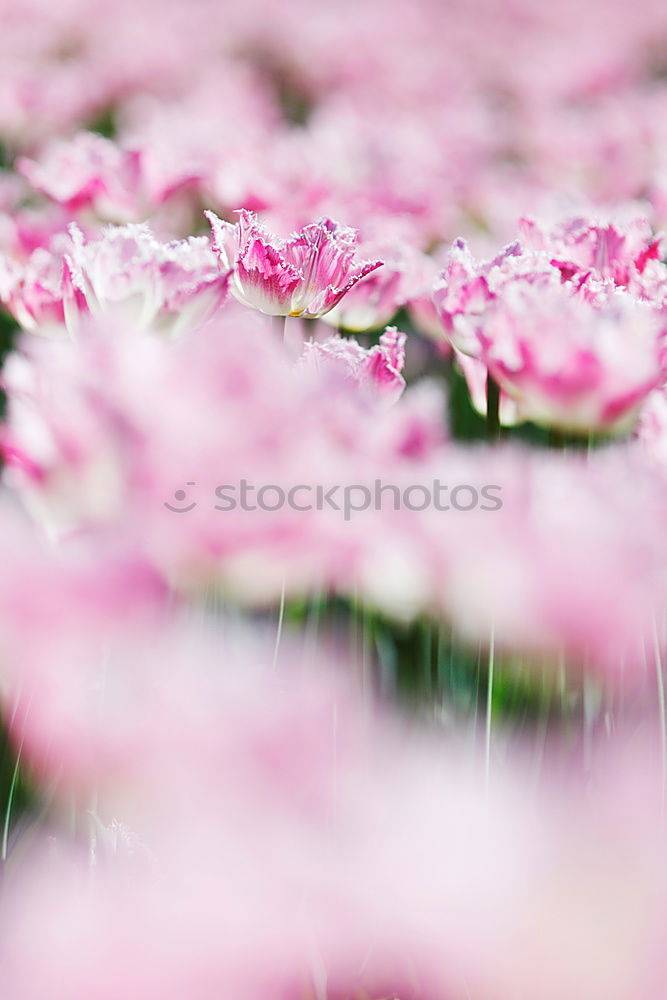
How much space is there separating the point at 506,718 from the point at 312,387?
238 mm

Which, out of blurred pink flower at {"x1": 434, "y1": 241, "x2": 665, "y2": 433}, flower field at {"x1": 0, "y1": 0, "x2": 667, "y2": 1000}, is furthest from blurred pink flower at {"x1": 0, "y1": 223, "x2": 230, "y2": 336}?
blurred pink flower at {"x1": 434, "y1": 241, "x2": 665, "y2": 433}

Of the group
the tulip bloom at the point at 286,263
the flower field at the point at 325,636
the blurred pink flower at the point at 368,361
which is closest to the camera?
the flower field at the point at 325,636

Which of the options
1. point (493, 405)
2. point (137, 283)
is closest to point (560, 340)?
point (493, 405)

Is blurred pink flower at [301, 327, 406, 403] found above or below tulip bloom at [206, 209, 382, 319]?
below

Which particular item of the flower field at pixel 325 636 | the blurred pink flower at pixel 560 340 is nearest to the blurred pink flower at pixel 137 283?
the flower field at pixel 325 636

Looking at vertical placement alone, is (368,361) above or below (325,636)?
above

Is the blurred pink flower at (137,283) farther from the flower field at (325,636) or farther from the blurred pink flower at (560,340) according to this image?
the blurred pink flower at (560,340)

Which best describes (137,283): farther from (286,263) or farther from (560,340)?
(560,340)

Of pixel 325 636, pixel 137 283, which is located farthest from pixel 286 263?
pixel 325 636

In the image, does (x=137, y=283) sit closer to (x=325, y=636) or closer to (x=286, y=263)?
(x=286, y=263)

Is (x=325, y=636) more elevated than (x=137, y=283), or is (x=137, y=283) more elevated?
(x=137, y=283)

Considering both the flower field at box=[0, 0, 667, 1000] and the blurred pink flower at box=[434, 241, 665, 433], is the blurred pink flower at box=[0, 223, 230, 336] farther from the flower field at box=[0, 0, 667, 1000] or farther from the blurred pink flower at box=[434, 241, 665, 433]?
the blurred pink flower at box=[434, 241, 665, 433]

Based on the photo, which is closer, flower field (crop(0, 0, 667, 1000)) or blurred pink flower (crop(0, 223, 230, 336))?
flower field (crop(0, 0, 667, 1000))

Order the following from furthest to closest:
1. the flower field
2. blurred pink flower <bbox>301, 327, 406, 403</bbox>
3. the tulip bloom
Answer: the tulip bloom < blurred pink flower <bbox>301, 327, 406, 403</bbox> < the flower field
